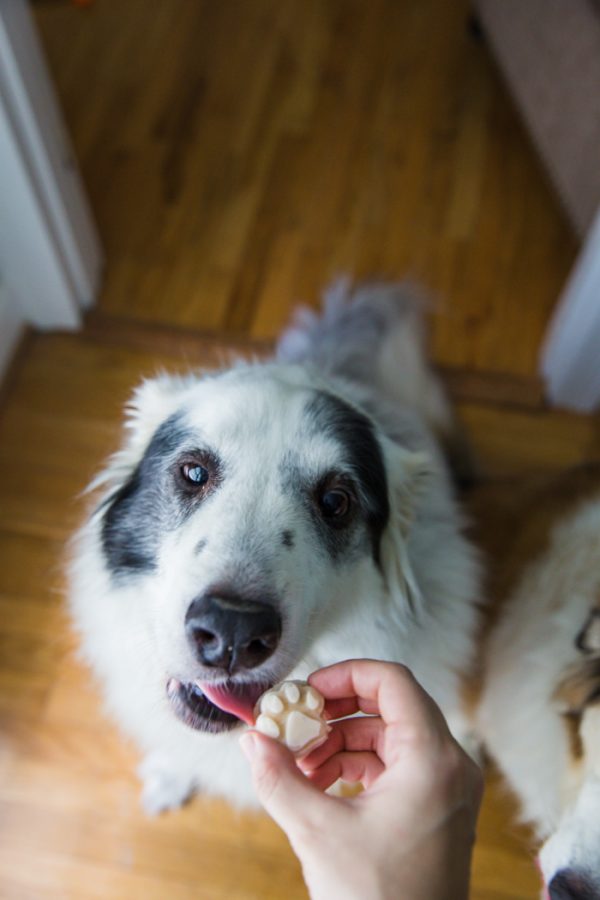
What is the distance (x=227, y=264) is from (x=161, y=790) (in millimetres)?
1702

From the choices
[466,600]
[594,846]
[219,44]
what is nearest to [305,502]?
[466,600]

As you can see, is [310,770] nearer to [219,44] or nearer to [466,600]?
[466,600]

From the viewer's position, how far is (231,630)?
90cm

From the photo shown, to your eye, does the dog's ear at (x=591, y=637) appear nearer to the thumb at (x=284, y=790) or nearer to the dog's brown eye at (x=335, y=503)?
the dog's brown eye at (x=335, y=503)

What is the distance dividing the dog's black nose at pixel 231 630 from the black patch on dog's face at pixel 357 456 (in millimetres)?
216

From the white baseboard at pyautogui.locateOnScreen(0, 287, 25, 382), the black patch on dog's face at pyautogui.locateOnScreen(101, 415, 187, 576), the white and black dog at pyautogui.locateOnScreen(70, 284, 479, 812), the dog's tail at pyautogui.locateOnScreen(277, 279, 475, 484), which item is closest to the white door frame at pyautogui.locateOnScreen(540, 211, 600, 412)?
the dog's tail at pyautogui.locateOnScreen(277, 279, 475, 484)

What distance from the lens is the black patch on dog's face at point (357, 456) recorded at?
112cm

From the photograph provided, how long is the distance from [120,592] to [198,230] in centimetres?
172

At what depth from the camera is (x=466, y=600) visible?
135cm

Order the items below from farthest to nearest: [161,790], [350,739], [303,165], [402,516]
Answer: [303,165], [161,790], [402,516], [350,739]

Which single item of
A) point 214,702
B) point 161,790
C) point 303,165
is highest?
point 214,702

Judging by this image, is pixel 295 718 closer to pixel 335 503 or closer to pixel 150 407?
pixel 335 503

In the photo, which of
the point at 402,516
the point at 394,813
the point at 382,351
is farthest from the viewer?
the point at 382,351

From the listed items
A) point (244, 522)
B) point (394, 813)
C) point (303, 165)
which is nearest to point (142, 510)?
point (244, 522)
